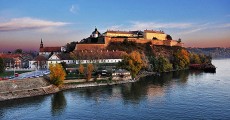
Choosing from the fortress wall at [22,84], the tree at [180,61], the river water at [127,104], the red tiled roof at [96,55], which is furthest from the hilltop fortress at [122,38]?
the river water at [127,104]

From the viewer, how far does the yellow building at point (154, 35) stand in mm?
99775

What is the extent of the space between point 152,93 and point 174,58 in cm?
4123

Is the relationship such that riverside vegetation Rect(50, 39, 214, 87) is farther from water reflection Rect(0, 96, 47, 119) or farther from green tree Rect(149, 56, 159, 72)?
water reflection Rect(0, 96, 47, 119)

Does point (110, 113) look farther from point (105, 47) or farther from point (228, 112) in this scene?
point (105, 47)

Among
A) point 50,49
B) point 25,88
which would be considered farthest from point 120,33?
point 25,88

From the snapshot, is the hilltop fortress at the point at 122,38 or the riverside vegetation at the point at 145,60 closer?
the riverside vegetation at the point at 145,60

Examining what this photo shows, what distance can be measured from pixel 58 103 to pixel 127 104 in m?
7.36

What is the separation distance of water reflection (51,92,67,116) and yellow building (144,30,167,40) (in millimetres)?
62829

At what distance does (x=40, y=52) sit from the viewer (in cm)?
8250

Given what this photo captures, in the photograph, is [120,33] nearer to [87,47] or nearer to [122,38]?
[122,38]

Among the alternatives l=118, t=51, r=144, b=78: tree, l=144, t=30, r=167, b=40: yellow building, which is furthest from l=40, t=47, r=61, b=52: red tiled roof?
l=118, t=51, r=144, b=78: tree

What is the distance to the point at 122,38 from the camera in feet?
295

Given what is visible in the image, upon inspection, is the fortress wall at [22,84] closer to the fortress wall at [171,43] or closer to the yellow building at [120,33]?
the yellow building at [120,33]

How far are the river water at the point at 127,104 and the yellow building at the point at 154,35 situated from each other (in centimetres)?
5642
